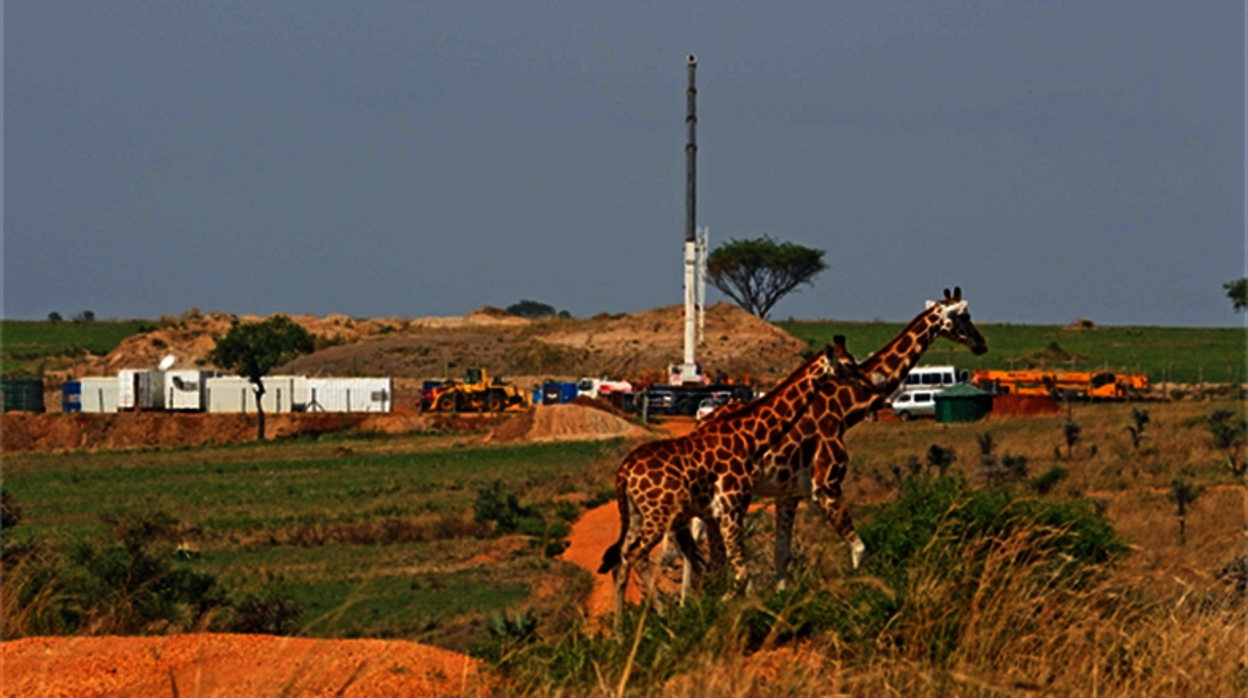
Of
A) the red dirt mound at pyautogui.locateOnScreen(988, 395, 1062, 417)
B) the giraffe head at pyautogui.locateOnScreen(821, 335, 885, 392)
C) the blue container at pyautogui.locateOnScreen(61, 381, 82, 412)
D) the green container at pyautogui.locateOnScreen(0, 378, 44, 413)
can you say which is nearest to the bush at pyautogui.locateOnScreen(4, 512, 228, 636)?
the giraffe head at pyautogui.locateOnScreen(821, 335, 885, 392)

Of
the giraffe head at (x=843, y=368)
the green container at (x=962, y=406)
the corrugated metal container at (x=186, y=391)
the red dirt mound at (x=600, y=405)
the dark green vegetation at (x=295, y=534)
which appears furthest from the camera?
the corrugated metal container at (x=186, y=391)

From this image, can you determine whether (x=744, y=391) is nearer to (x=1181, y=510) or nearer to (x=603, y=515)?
(x=603, y=515)

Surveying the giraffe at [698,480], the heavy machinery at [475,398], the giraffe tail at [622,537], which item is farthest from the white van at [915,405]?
the giraffe tail at [622,537]

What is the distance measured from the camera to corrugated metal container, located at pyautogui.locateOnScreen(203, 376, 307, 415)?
91.4m

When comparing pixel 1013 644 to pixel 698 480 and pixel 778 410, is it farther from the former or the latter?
pixel 778 410

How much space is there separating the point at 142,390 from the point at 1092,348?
7371 centimetres

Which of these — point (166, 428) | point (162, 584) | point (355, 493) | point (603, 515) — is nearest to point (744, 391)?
point (166, 428)

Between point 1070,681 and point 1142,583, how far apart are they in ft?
5.64

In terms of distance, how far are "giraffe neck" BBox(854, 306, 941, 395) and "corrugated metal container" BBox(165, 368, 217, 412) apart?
82.5 metres

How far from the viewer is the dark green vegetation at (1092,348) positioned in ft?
368

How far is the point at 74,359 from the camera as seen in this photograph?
13550 cm

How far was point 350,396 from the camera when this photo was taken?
91625 millimetres

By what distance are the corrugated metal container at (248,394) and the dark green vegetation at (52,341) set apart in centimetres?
3257

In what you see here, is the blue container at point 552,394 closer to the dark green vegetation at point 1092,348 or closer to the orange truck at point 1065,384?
the dark green vegetation at point 1092,348
